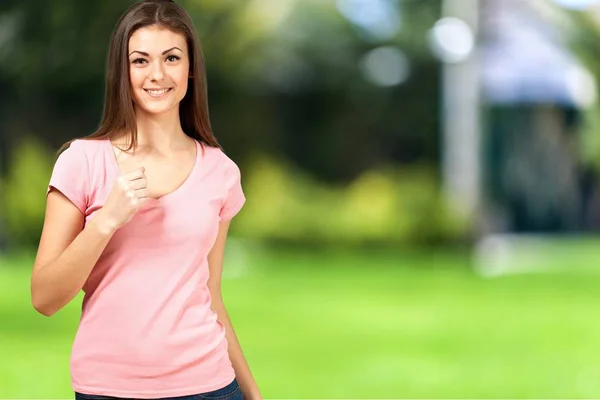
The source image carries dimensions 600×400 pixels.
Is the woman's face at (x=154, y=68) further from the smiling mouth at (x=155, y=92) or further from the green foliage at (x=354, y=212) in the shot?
the green foliage at (x=354, y=212)

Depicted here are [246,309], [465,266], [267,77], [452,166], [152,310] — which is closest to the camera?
[152,310]

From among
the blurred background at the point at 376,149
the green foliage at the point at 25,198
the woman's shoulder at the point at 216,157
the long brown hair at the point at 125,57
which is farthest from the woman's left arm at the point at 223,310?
the green foliage at the point at 25,198

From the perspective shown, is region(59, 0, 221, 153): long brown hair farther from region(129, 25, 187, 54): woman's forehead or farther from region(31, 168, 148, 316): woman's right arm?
region(31, 168, 148, 316): woman's right arm

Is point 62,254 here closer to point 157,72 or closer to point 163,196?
point 163,196

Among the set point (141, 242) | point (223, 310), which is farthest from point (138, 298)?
point (223, 310)

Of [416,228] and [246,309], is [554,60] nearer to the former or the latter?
[416,228]

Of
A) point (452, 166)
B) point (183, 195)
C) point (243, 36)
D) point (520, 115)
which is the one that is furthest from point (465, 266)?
point (183, 195)

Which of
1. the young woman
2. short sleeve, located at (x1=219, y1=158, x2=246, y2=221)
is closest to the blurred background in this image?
short sleeve, located at (x1=219, y1=158, x2=246, y2=221)

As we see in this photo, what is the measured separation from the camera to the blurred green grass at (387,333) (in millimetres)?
7930

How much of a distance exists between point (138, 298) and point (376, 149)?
21.2 meters

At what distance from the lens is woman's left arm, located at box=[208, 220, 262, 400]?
264cm

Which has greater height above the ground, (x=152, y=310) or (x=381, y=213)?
(x=381, y=213)

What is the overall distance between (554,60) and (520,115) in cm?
125

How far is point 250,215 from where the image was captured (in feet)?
66.2
